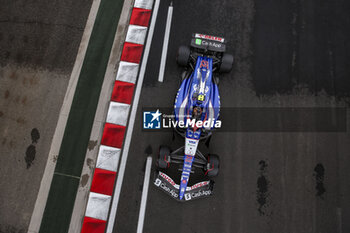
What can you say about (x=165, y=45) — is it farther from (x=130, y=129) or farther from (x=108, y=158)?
(x=108, y=158)

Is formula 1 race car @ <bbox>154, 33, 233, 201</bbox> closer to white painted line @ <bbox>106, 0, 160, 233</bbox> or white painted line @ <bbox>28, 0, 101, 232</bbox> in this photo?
white painted line @ <bbox>106, 0, 160, 233</bbox>

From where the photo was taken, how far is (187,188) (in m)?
5.50

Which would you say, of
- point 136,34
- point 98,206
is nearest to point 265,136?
point 136,34

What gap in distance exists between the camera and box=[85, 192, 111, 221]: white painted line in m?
Answer: 5.72

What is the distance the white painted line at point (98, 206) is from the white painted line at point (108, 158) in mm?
768

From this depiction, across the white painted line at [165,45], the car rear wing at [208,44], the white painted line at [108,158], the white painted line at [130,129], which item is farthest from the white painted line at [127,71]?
the white painted line at [108,158]

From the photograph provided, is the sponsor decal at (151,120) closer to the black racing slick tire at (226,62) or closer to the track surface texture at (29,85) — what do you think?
the black racing slick tire at (226,62)

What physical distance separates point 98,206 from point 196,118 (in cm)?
360

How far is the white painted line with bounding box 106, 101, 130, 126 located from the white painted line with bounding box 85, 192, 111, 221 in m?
2.07

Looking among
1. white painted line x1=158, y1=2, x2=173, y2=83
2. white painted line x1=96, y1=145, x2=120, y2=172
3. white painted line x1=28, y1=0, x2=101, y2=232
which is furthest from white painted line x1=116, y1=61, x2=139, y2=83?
white painted line x1=96, y1=145, x2=120, y2=172

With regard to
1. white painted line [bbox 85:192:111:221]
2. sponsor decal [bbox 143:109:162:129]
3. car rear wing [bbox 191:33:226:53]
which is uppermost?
car rear wing [bbox 191:33:226:53]

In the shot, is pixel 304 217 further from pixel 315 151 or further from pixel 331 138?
pixel 331 138

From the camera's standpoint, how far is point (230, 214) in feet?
19.2

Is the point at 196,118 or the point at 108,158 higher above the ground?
the point at 196,118
